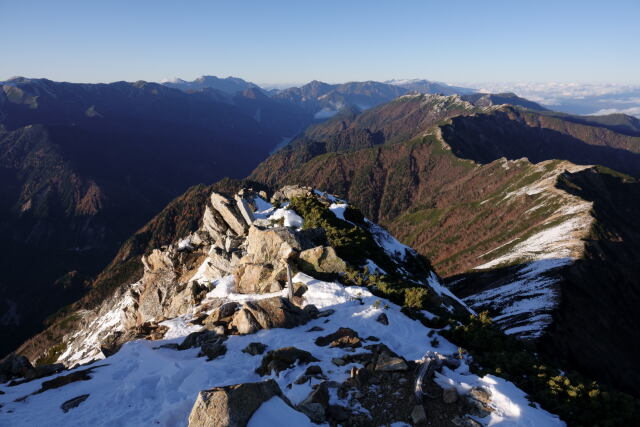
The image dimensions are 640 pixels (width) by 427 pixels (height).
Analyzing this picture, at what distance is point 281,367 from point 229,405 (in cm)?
608

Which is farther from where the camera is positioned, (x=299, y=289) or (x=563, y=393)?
(x=299, y=289)

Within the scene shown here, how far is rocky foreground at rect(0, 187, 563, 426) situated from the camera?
556 inches

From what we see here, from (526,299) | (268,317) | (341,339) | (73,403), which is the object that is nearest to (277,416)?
(341,339)

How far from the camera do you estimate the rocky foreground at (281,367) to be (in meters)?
14.1

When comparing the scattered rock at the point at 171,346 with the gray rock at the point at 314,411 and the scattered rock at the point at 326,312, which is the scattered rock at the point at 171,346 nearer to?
the scattered rock at the point at 326,312

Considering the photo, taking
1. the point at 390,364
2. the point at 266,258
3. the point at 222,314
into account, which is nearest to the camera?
the point at 390,364

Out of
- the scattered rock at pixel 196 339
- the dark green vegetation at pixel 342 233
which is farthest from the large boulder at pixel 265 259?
the scattered rock at pixel 196 339

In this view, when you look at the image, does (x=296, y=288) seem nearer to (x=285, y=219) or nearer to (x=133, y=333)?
(x=133, y=333)

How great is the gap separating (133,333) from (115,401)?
1514 centimetres

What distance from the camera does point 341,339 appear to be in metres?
20.9

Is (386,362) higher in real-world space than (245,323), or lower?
higher

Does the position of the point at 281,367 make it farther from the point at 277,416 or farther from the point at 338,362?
the point at 277,416

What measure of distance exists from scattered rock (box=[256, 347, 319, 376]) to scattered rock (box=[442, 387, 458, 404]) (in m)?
6.47

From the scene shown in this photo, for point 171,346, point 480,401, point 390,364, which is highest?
point 390,364
